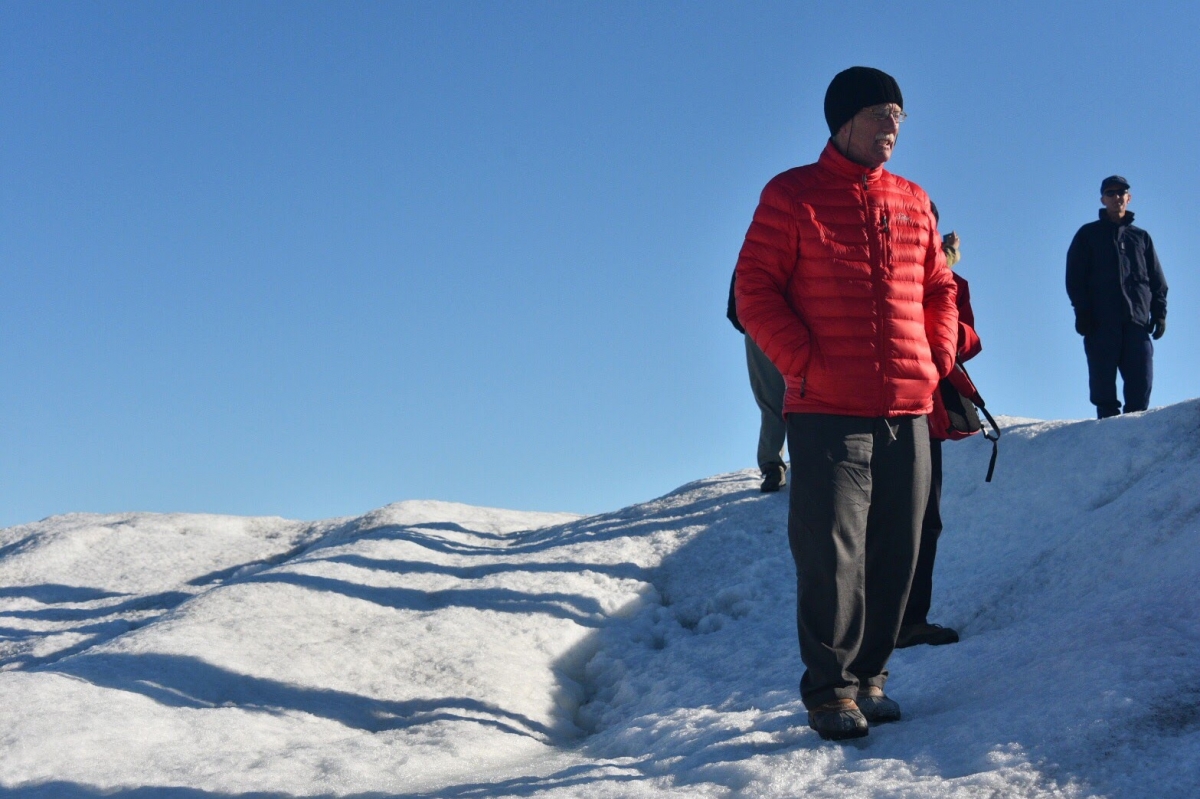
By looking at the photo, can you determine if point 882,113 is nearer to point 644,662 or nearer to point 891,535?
point 891,535

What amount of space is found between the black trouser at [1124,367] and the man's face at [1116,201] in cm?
101

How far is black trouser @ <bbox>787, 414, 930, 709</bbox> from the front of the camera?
365 cm

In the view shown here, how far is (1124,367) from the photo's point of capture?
927 centimetres

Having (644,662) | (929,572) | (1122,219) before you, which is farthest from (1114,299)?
(644,662)

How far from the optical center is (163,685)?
5660mm

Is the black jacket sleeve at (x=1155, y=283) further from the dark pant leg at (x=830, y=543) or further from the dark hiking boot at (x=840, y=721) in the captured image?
the dark hiking boot at (x=840, y=721)

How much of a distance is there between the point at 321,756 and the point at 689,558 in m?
4.02

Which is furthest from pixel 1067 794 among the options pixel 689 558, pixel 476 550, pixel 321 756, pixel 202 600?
pixel 476 550

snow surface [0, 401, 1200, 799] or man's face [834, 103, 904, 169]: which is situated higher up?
man's face [834, 103, 904, 169]

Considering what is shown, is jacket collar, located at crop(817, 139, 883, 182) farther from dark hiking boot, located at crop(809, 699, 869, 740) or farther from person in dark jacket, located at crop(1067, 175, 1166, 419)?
person in dark jacket, located at crop(1067, 175, 1166, 419)

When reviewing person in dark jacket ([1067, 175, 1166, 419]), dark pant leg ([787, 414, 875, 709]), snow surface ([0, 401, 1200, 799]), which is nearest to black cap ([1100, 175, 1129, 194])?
person in dark jacket ([1067, 175, 1166, 419])

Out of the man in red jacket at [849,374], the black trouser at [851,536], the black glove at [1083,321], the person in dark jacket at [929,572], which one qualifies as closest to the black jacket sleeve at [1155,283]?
the black glove at [1083,321]

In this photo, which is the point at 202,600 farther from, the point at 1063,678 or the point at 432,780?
the point at 1063,678

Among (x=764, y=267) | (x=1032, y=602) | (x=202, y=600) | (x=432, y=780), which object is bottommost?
(x=432, y=780)
